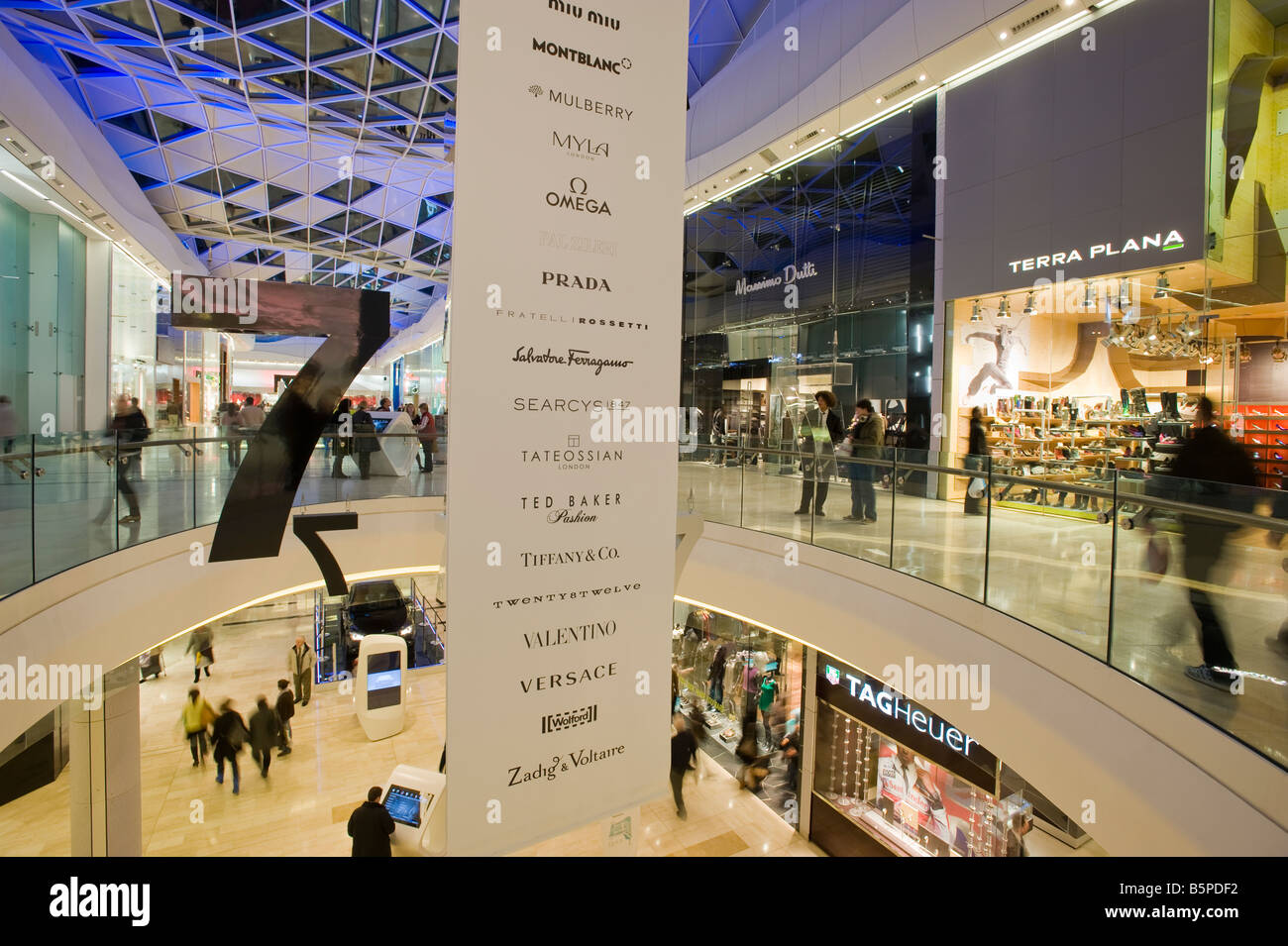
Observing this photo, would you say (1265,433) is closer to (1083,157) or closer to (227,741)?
(1083,157)

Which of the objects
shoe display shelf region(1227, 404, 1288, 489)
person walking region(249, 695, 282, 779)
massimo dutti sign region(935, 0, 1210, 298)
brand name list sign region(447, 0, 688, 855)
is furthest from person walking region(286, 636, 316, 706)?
shoe display shelf region(1227, 404, 1288, 489)

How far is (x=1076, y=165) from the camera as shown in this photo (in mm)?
9234

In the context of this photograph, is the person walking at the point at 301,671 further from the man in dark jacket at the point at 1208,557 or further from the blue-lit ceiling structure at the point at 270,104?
the man in dark jacket at the point at 1208,557

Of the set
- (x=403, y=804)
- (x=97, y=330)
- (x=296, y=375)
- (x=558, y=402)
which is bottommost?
(x=403, y=804)

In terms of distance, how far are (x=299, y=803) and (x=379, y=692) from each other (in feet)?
8.86

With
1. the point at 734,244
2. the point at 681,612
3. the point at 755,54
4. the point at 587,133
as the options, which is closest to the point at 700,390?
the point at 734,244

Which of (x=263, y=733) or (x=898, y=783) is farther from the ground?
(x=898, y=783)

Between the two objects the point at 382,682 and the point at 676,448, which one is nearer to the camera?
the point at 676,448

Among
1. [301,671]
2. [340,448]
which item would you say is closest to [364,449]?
[340,448]

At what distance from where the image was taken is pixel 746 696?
12.6 metres

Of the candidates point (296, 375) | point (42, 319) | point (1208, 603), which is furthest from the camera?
point (42, 319)

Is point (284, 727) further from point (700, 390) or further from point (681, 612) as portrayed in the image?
point (700, 390)

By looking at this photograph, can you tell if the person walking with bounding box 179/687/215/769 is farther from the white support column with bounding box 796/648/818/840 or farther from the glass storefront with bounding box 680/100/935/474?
the white support column with bounding box 796/648/818/840

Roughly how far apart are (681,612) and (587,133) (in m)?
14.0
